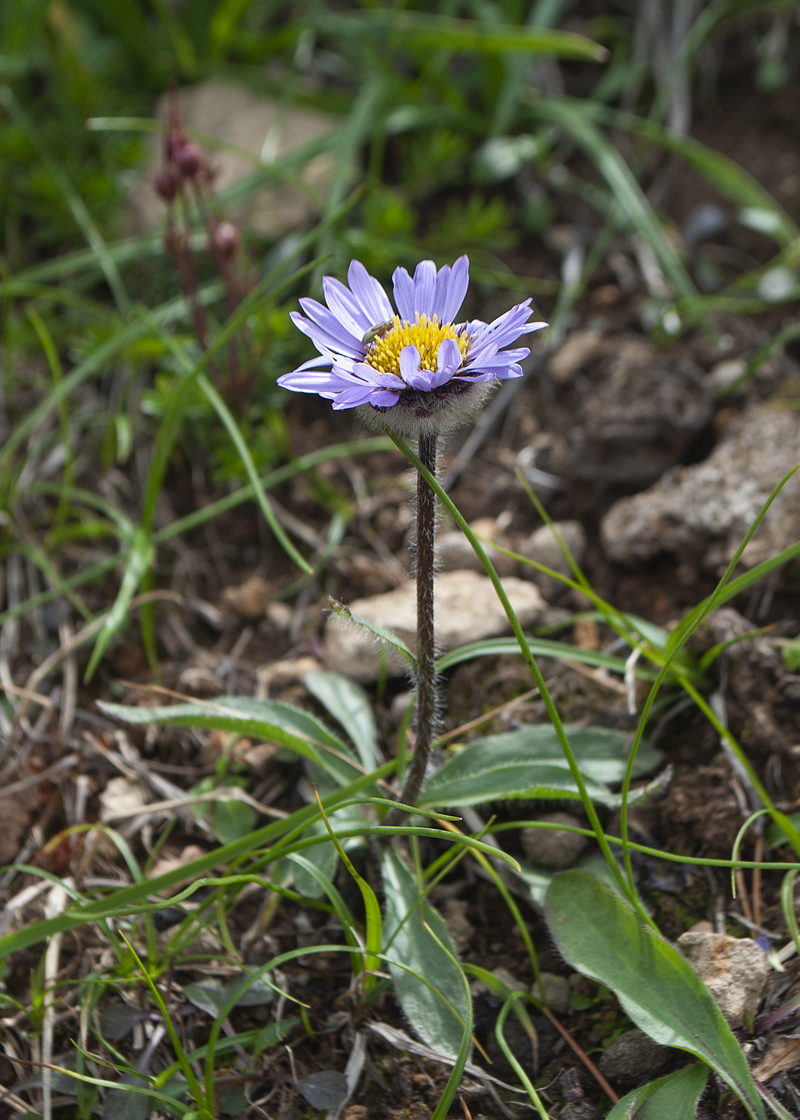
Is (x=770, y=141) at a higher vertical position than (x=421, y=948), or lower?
higher

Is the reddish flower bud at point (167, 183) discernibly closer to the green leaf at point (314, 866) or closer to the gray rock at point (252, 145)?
the gray rock at point (252, 145)

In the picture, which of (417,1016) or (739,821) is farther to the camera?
(739,821)

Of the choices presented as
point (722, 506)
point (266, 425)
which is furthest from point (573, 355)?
point (266, 425)

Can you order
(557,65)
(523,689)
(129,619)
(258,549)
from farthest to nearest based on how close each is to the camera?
1. (557,65)
2. (258,549)
3. (129,619)
4. (523,689)

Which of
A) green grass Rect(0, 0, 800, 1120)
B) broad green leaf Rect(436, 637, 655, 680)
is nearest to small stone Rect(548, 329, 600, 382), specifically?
green grass Rect(0, 0, 800, 1120)

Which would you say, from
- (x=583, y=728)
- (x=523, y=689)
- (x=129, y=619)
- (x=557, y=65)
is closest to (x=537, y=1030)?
(x=583, y=728)

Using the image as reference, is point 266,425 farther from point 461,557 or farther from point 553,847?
point 553,847

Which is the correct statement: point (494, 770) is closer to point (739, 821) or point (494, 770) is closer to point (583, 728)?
point (583, 728)

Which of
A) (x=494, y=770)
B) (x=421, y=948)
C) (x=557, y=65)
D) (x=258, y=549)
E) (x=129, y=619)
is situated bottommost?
(x=421, y=948)
